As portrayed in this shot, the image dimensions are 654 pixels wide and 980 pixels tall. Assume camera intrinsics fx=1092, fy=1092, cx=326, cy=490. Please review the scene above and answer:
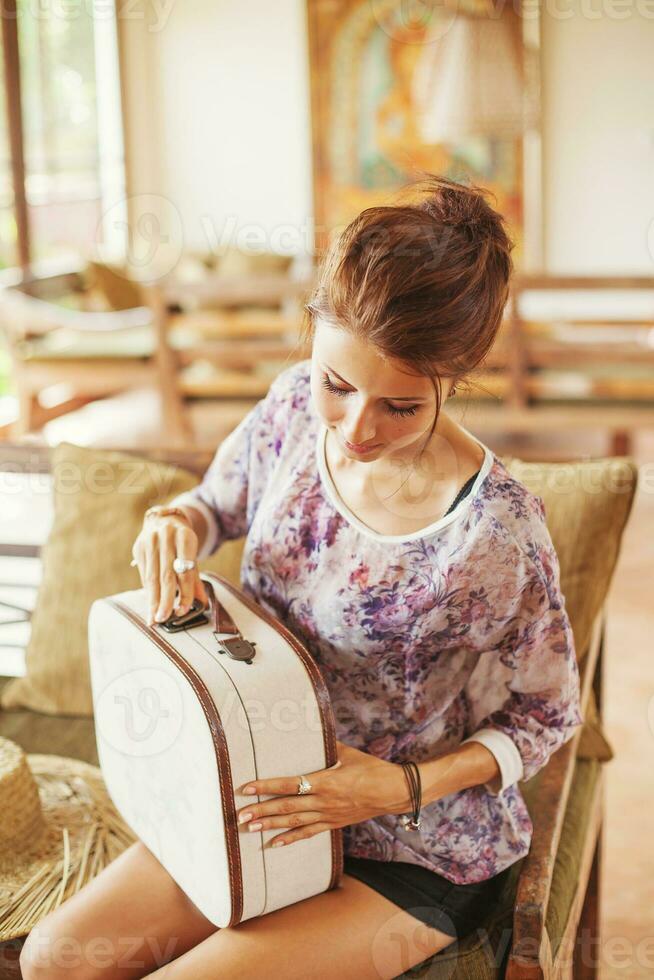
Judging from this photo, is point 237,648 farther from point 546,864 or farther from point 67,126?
point 67,126

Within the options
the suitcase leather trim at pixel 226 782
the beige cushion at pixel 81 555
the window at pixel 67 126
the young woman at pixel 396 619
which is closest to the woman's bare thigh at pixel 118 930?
the young woman at pixel 396 619

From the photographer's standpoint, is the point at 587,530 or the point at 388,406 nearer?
the point at 388,406

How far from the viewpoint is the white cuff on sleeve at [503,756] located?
1190 millimetres

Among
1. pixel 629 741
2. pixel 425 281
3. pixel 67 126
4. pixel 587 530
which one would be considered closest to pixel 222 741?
pixel 425 281

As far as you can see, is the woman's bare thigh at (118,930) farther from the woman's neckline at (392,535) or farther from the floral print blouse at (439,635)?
the woman's neckline at (392,535)

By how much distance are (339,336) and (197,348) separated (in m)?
3.27

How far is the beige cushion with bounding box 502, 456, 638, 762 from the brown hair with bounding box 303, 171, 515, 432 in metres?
0.49

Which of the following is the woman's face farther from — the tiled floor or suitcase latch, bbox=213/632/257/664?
the tiled floor

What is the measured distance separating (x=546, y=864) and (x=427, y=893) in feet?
0.48

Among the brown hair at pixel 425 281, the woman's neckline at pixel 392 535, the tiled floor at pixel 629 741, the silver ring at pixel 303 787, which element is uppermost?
the brown hair at pixel 425 281

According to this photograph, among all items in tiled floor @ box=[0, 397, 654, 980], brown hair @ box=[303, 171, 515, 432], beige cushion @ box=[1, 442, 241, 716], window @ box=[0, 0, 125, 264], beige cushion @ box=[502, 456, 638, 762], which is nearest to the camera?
brown hair @ box=[303, 171, 515, 432]

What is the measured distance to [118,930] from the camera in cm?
121

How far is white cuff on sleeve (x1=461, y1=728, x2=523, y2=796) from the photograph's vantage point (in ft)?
3.91

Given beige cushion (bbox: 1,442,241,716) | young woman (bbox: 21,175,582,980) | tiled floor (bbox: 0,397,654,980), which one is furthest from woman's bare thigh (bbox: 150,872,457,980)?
tiled floor (bbox: 0,397,654,980)
